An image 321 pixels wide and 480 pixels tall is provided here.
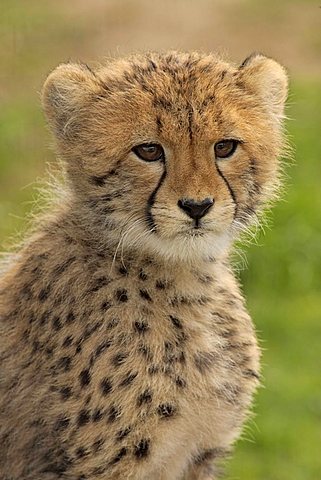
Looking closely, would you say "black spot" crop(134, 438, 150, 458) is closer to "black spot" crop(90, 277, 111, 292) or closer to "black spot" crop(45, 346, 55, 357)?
"black spot" crop(45, 346, 55, 357)

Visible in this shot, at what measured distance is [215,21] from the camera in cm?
1243

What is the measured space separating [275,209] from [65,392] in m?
4.94

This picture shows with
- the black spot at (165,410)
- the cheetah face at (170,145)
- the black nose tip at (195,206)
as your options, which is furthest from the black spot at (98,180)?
the black spot at (165,410)

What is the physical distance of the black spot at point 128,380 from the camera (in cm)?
425

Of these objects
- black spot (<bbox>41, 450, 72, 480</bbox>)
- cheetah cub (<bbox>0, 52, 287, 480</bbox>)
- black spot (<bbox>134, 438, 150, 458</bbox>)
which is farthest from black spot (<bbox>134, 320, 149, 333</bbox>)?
black spot (<bbox>41, 450, 72, 480</bbox>)

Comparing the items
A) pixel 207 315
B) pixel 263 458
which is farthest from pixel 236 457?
pixel 207 315

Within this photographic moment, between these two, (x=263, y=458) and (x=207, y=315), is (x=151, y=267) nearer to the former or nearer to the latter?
(x=207, y=315)

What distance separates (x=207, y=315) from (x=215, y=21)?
8.29 meters

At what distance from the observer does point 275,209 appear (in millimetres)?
9023

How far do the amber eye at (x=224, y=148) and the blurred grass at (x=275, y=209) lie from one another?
0.94 meters

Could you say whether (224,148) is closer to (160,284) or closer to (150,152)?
(150,152)

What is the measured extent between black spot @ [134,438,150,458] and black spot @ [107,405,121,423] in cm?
11

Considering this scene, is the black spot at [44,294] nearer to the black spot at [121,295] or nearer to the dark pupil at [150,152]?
the black spot at [121,295]

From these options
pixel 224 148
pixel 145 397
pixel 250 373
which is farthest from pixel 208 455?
pixel 224 148
